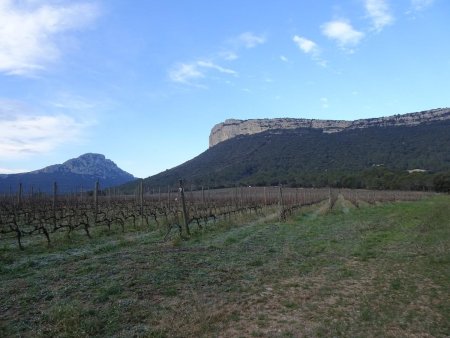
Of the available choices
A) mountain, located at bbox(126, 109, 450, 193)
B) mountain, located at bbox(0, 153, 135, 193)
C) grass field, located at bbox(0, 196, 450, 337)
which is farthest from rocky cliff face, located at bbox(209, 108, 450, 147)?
grass field, located at bbox(0, 196, 450, 337)

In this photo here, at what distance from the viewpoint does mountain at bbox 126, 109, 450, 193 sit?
7688cm

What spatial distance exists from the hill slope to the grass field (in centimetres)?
6044

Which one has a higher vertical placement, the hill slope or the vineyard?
the hill slope

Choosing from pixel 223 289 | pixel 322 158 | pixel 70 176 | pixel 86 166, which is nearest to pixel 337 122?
pixel 322 158

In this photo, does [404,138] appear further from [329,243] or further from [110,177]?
[110,177]

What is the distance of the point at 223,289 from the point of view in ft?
26.2

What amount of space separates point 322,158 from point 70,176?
10656 centimetres

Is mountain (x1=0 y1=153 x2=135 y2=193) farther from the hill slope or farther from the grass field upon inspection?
the grass field

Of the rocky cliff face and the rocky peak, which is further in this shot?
the rocky peak

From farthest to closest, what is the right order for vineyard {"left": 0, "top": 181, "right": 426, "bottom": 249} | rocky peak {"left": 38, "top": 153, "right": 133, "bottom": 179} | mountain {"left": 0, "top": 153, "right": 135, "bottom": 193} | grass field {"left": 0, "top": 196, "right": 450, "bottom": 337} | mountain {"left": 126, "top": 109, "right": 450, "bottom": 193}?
rocky peak {"left": 38, "top": 153, "right": 133, "bottom": 179}
mountain {"left": 0, "top": 153, "right": 135, "bottom": 193}
mountain {"left": 126, "top": 109, "right": 450, "bottom": 193}
vineyard {"left": 0, "top": 181, "right": 426, "bottom": 249}
grass field {"left": 0, "top": 196, "right": 450, "bottom": 337}

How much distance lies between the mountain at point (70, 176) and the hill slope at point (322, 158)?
4913 centimetres

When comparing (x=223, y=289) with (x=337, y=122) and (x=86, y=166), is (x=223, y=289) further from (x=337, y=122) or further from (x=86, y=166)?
(x=86, y=166)

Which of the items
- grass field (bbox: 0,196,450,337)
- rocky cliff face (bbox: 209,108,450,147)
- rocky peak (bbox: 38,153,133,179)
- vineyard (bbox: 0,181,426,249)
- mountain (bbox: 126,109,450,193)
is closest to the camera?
grass field (bbox: 0,196,450,337)

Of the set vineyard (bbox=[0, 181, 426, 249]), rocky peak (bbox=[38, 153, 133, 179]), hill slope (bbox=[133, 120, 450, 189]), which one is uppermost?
rocky peak (bbox=[38, 153, 133, 179])
